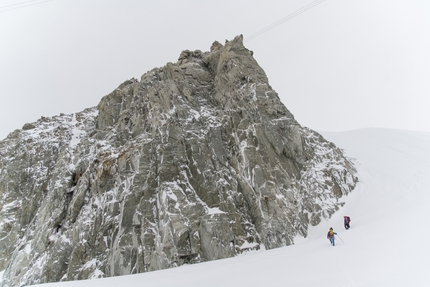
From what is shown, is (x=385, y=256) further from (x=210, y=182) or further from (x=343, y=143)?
(x=343, y=143)

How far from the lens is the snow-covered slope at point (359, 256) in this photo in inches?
406

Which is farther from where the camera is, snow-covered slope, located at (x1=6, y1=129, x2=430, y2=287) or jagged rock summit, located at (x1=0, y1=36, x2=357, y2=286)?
jagged rock summit, located at (x1=0, y1=36, x2=357, y2=286)

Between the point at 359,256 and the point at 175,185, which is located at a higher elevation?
the point at 175,185

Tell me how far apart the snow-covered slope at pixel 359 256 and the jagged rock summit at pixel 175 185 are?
11.8 feet

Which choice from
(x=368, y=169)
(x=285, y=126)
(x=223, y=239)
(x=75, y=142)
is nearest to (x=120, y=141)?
(x=75, y=142)

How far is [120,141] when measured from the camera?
36.1 meters

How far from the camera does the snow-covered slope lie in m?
10.3

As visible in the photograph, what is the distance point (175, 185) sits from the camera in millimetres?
28078

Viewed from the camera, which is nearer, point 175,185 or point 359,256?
point 359,256

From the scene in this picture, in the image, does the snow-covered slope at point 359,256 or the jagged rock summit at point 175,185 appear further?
the jagged rock summit at point 175,185

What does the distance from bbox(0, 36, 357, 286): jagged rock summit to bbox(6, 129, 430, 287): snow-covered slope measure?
3583 millimetres

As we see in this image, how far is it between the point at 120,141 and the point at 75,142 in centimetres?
1505

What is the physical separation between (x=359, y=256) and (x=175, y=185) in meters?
19.6

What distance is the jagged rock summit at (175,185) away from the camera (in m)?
24.7
